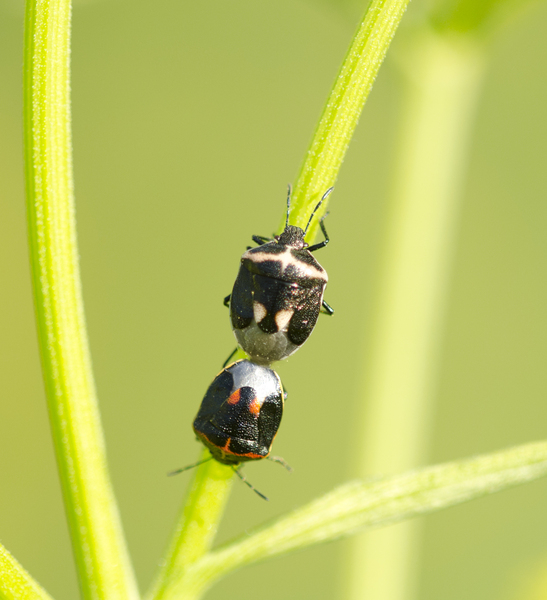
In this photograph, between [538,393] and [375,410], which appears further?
[538,393]

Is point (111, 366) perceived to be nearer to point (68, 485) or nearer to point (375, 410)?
point (375, 410)

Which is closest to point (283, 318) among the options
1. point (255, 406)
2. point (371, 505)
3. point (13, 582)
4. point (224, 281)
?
point (255, 406)

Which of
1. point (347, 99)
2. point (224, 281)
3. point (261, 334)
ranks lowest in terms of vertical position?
point (261, 334)

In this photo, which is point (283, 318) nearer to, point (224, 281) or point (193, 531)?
point (193, 531)

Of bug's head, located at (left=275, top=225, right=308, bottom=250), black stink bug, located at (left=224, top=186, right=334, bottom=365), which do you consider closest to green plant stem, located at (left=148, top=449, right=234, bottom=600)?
black stink bug, located at (left=224, top=186, right=334, bottom=365)

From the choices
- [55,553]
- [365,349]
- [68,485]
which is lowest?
[55,553]

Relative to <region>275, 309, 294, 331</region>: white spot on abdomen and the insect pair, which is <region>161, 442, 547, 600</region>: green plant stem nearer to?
the insect pair

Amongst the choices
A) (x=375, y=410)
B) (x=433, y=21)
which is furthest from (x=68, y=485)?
(x=433, y=21)
